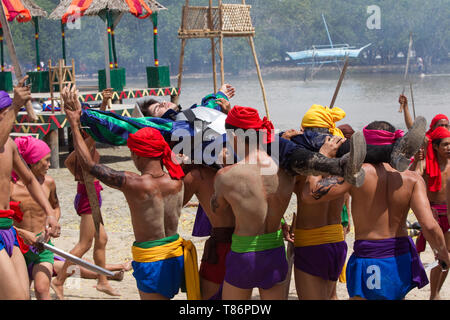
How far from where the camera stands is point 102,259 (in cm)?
587

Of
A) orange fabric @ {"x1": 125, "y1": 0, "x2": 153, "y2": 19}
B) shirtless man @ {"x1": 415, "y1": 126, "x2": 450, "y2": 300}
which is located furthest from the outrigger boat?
shirtless man @ {"x1": 415, "y1": 126, "x2": 450, "y2": 300}

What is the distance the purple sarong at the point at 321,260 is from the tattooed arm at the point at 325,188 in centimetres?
46

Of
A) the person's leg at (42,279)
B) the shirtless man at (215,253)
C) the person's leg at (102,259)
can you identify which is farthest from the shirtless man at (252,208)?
the person's leg at (102,259)

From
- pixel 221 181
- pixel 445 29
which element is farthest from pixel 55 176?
pixel 445 29

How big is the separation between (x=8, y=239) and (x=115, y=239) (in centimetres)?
391

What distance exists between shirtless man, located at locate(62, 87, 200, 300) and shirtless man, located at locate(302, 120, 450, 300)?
0.86 meters

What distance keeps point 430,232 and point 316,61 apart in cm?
5557

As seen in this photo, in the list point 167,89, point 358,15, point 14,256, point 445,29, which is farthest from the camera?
point 358,15

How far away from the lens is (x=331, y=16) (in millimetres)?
59469

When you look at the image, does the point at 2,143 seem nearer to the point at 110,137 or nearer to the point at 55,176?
the point at 110,137

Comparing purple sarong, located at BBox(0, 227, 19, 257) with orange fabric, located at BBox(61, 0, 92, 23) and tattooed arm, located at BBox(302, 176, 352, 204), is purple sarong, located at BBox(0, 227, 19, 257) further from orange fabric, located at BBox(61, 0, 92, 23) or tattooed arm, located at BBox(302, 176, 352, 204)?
orange fabric, located at BBox(61, 0, 92, 23)

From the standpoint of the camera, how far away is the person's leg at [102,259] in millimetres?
5816

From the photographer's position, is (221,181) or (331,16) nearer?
(221,181)

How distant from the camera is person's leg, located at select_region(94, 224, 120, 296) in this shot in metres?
5.82
